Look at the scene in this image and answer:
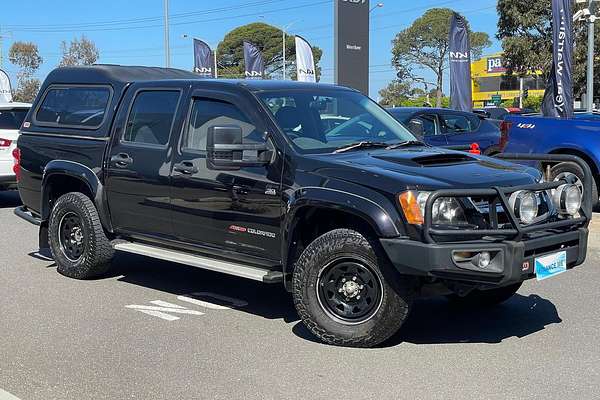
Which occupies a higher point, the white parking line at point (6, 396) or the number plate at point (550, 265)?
the number plate at point (550, 265)

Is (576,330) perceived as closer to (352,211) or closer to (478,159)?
(478,159)

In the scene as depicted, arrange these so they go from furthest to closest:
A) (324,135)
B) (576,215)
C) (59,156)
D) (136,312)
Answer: (59,156) < (136,312) < (324,135) < (576,215)

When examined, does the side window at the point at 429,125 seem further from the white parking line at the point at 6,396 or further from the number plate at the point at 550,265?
the white parking line at the point at 6,396

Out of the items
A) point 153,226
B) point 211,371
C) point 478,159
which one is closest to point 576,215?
point 478,159

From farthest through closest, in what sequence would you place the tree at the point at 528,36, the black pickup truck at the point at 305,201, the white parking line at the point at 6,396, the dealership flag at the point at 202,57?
the tree at the point at 528,36 → the dealership flag at the point at 202,57 → the black pickup truck at the point at 305,201 → the white parking line at the point at 6,396

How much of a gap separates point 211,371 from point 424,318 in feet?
6.67

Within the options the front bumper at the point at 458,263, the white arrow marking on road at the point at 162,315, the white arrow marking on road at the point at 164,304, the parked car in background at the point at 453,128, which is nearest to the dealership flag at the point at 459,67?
the parked car in background at the point at 453,128

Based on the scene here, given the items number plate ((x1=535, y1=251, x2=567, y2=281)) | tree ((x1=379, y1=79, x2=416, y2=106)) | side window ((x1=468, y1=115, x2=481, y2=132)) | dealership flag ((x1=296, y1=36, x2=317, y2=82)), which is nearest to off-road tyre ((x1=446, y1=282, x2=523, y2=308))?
number plate ((x1=535, y1=251, x2=567, y2=281))

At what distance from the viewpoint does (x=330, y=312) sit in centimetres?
517

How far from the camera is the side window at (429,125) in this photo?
41.7ft

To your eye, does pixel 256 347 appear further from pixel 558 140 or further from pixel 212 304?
pixel 558 140

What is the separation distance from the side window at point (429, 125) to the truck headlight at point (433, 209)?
8.05m

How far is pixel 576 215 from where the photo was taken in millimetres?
5406

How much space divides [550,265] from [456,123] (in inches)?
336
